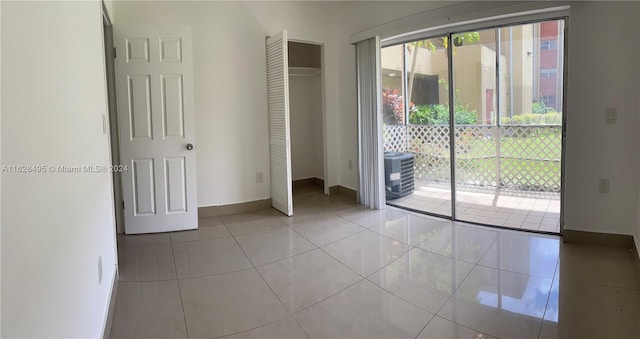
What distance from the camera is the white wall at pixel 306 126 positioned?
585 cm

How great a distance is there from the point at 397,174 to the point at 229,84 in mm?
2271

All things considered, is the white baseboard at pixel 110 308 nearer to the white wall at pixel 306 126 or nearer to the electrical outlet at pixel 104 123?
the electrical outlet at pixel 104 123

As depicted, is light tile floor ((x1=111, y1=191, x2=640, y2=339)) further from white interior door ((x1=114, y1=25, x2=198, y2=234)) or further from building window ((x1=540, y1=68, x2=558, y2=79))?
building window ((x1=540, y1=68, x2=558, y2=79))

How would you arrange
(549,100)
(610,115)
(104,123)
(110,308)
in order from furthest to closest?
(549,100) → (610,115) → (104,123) → (110,308)

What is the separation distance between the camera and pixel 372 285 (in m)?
2.44

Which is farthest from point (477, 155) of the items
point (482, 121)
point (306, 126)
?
point (306, 126)

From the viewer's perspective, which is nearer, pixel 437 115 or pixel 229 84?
pixel 229 84

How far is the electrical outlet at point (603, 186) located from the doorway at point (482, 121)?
80cm

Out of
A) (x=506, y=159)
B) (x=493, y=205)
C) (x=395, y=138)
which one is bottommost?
(x=493, y=205)

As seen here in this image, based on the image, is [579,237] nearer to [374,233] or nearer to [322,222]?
[374,233]

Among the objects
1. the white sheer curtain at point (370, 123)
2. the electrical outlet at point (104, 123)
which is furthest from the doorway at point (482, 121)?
the electrical outlet at point (104, 123)

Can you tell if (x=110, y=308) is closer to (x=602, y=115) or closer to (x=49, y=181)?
(x=49, y=181)

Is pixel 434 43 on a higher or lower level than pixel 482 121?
higher

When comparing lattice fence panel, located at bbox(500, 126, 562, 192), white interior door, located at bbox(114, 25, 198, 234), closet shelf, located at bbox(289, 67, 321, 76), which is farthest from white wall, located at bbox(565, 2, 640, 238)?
closet shelf, located at bbox(289, 67, 321, 76)
